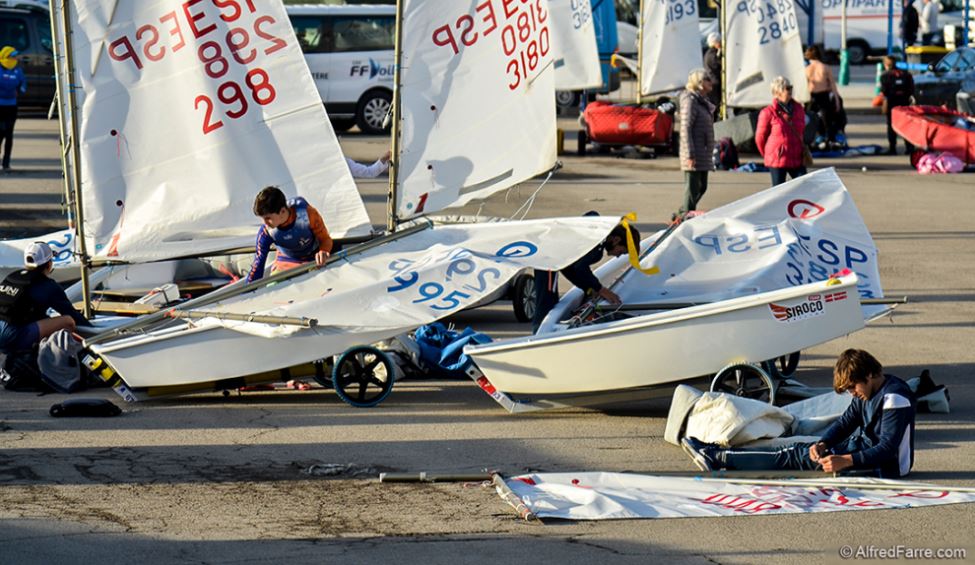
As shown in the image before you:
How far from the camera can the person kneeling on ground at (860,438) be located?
7.84 m

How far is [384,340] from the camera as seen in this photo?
10219 mm

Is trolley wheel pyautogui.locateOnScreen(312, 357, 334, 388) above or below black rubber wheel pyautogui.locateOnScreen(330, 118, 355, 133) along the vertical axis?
above

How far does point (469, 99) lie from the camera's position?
11.9 meters

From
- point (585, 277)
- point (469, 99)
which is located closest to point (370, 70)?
point (469, 99)

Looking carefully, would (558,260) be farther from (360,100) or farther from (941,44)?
(941,44)

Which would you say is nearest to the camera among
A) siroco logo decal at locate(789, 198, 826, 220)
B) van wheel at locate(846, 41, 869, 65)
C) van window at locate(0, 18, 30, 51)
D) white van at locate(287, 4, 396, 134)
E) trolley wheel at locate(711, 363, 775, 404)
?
trolley wheel at locate(711, 363, 775, 404)

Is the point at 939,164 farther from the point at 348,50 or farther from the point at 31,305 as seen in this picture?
the point at 31,305

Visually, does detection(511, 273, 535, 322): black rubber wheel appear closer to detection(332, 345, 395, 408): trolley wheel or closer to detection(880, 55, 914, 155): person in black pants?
detection(332, 345, 395, 408): trolley wheel

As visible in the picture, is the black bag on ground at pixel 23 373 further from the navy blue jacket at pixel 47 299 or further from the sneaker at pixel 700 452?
the sneaker at pixel 700 452

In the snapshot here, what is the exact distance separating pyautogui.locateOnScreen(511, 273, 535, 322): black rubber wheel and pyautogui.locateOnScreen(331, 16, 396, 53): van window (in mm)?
14331

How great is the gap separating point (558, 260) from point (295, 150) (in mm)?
2375

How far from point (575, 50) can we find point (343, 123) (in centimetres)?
477

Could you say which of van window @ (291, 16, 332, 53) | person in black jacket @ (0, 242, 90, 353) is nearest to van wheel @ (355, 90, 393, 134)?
van window @ (291, 16, 332, 53)

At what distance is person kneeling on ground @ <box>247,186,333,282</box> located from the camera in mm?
10547
